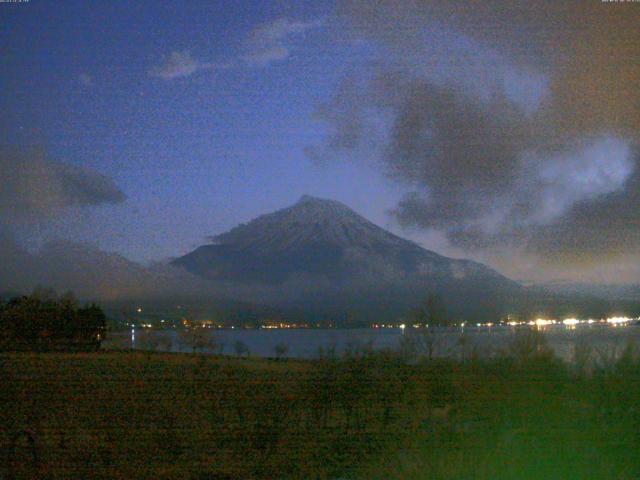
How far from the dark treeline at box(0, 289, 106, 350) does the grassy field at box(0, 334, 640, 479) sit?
11.6 meters

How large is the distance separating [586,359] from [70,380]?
948 cm

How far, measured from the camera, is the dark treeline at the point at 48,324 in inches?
875

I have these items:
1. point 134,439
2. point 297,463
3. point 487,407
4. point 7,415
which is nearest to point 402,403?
point 487,407

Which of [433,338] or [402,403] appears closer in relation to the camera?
[402,403]

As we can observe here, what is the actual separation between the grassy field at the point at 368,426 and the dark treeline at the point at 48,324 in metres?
11.6

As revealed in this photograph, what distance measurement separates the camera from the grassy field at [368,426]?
6543 mm

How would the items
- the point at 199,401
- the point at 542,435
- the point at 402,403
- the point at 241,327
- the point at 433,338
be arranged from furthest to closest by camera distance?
the point at 241,327 < the point at 433,338 < the point at 199,401 < the point at 402,403 < the point at 542,435

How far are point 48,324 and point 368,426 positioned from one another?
1876cm

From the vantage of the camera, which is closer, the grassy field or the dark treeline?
the grassy field

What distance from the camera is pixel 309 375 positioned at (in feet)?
33.0

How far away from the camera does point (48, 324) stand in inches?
966

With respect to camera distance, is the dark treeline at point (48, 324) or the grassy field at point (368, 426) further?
the dark treeline at point (48, 324)

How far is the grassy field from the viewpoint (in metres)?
6.54

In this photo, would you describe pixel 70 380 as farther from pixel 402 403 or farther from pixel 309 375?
pixel 402 403
